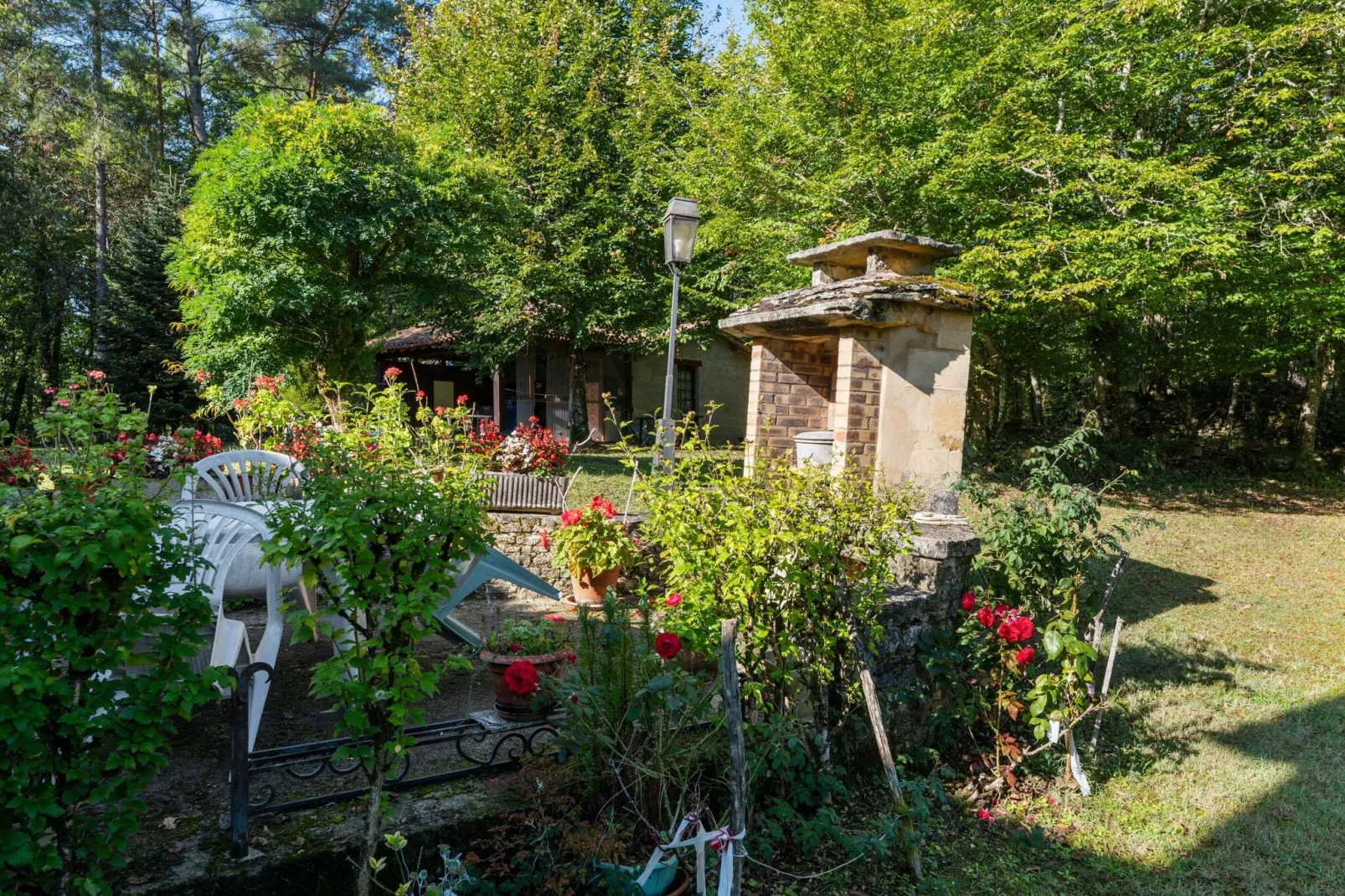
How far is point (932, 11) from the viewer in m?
9.16

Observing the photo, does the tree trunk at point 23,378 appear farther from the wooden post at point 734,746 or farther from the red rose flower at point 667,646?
the wooden post at point 734,746

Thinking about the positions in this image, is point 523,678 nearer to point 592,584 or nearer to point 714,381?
point 592,584

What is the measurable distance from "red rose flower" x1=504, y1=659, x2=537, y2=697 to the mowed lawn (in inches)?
43.6

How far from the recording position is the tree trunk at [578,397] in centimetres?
1728

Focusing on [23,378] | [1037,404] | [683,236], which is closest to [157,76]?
[23,378]

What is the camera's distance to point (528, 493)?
23.7 ft

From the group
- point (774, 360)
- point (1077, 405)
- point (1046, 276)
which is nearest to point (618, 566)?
point (774, 360)

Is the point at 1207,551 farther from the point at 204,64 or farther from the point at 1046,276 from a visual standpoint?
the point at 204,64

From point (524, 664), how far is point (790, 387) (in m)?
3.80

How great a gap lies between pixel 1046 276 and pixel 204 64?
18.7 meters

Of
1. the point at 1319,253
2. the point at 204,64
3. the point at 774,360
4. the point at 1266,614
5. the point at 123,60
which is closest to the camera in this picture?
the point at 774,360

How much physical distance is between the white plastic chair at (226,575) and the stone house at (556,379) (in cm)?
1340

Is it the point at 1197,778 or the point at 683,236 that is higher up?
the point at 683,236

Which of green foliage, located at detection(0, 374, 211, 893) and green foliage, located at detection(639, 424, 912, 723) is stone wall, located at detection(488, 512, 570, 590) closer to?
green foliage, located at detection(639, 424, 912, 723)
